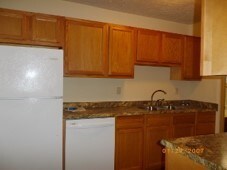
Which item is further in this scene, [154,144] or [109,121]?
[154,144]

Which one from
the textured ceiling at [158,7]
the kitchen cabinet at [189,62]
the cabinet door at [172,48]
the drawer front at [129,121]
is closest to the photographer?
the drawer front at [129,121]

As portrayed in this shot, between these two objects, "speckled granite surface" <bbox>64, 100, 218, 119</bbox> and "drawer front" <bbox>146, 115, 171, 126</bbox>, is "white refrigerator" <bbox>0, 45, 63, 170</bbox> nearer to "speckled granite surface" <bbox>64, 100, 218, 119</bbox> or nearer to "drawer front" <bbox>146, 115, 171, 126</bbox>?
"speckled granite surface" <bbox>64, 100, 218, 119</bbox>

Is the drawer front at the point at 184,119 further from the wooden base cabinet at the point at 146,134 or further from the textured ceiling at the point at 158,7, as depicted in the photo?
the textured ceiling at the point at 158,7

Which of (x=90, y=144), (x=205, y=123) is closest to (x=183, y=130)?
(x=205, y=123)

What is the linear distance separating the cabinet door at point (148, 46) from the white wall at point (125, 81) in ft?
1.10

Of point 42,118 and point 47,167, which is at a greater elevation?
point 42,118

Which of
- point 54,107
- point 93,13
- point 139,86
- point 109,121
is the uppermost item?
point 93,13

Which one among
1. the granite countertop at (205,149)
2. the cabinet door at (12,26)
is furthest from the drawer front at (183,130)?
the cabinet door at (12,26)

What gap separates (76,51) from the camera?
255 centimetres

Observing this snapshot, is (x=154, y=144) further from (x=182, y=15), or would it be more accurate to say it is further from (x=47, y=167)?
(x=182, y=15)

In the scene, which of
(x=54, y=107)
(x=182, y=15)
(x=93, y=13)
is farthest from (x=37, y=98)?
(x=182, y=15)

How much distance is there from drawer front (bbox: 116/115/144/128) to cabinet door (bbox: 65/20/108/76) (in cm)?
67

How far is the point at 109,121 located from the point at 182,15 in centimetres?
215

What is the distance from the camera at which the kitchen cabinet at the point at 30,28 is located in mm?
2209
